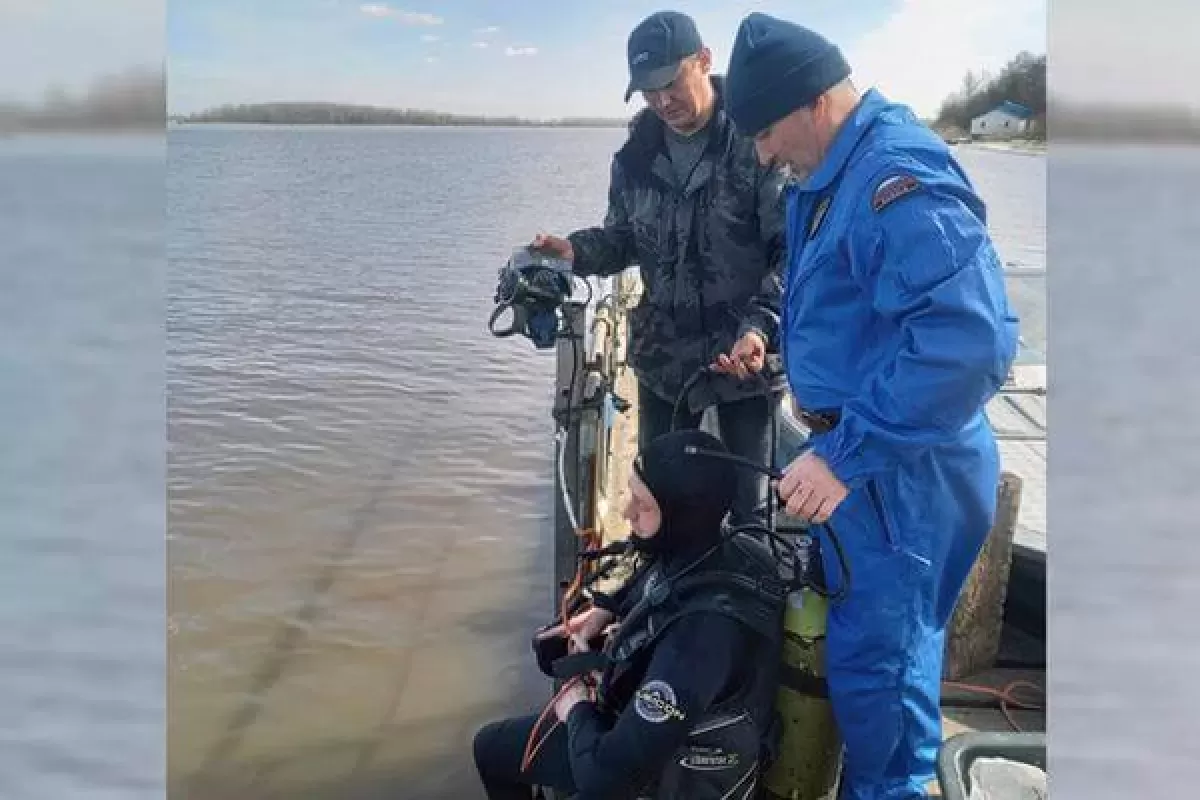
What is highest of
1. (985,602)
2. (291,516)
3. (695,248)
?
(695,248)

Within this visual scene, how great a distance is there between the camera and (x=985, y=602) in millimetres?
2498

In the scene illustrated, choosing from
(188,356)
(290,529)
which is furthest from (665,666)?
(188,356)

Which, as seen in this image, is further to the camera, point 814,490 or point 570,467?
point 570,467

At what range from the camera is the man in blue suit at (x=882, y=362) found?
1.31 m

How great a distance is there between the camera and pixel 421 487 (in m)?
5.91

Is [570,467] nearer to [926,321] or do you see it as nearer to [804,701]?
[804,701]

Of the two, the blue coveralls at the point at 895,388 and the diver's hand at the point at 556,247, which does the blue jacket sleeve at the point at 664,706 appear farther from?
the diver's hand at the point at 556,247

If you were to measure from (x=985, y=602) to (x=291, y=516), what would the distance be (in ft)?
12.8

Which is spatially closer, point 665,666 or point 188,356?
point 665,666

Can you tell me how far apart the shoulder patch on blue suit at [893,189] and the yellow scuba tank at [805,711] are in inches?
19.3

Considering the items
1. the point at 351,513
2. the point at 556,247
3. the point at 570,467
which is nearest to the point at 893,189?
the point at 556,247

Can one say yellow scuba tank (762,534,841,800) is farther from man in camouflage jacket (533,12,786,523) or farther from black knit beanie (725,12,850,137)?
black knit beanie (725,12,850,137)

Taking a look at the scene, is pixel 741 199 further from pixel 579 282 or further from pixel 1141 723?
pixel 1141 723

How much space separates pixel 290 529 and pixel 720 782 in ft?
13.9
